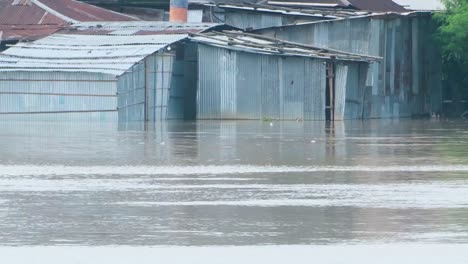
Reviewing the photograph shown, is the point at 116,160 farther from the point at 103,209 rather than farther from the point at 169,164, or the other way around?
the point at 103,209

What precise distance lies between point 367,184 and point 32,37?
3173 cm

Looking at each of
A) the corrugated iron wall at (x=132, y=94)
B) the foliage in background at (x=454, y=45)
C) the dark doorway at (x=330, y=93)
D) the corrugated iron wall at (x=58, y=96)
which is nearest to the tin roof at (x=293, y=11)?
the foliage in background at (x=454, y=45)

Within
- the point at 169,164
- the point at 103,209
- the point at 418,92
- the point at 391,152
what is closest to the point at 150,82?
the point at 418,92

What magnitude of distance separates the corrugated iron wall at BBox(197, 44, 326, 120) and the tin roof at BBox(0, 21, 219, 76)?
5.71 ft

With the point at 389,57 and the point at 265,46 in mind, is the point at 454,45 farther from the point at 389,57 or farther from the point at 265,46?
the point at 265,46

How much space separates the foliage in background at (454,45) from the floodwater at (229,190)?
68.6 ft

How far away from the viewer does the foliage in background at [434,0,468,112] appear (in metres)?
54.5

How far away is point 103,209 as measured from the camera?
54.8ft

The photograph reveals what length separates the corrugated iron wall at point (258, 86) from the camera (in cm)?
4812

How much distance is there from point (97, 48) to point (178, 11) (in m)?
5.93

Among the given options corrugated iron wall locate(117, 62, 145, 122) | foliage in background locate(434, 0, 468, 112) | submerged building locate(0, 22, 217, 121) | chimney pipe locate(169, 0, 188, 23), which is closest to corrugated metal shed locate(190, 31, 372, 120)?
submerged building locate(0, 22, 217, 121)

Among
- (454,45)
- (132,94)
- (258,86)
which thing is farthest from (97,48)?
(454,45)

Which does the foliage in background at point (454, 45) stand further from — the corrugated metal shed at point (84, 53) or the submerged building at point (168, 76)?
the corrugated metal shed at point (84, 53)

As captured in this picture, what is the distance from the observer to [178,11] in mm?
52562
